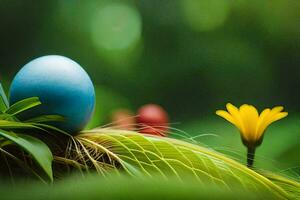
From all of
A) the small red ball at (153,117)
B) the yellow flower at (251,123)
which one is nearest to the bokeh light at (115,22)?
the small red ball at (153,117)

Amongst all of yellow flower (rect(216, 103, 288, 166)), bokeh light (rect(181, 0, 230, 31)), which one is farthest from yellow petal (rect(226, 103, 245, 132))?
bokeh light (rect(181, 0, 230, 31))

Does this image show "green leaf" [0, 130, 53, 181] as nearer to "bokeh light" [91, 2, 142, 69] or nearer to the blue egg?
the blue egg

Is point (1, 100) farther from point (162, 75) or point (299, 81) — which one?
point (299, 81)

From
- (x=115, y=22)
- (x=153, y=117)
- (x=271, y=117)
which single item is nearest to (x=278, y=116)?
(x=271, y=117)

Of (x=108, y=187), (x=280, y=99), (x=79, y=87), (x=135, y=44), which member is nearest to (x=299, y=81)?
(x=280, y=99)

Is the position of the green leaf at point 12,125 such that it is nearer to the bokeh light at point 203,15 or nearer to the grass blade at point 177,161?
the grass blade at point 177,161

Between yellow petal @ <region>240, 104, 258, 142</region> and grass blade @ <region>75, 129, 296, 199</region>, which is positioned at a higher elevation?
yellow petal @ <region>240, 104, 258, 142</region>
